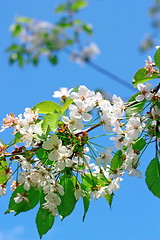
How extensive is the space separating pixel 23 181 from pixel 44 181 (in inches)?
4.9

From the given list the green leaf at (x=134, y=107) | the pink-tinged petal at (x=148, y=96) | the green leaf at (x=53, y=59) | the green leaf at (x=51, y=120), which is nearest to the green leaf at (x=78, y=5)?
the green leaf at (x=53, y=59)

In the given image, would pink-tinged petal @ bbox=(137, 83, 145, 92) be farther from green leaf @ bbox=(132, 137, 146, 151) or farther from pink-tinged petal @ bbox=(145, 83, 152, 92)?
green leaf @ bbox=(132, 137, 146, 151)

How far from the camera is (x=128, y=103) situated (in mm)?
1719

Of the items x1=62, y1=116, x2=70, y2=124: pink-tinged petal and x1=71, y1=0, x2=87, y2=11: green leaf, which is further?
x1=71, y1=0, x2=87, y2=11: green leaf

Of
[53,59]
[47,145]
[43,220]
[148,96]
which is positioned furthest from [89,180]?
[53,59]

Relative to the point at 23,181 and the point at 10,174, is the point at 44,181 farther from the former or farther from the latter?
the point at 10,174

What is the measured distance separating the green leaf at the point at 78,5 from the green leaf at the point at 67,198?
12.8 ft

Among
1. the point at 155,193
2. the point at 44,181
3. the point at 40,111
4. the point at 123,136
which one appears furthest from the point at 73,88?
the point at 155,193

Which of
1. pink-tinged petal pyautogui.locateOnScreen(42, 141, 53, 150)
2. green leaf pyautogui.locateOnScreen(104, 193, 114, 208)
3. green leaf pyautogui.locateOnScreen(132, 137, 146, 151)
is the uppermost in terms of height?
pink-tinged petal pyautogui.locateOnScreen(42, 141, 53, 150)

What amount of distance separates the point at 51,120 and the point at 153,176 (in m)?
0.53

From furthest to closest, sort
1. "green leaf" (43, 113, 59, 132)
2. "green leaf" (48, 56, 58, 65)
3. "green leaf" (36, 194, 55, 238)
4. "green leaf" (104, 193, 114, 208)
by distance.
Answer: "green leaf" (48, 56, 58, 65)
"green leaf" (104, 193, 114, 208)
"green leaf" (36, 194, 55, 238)
"green leaf" (43, 113, 59, 132)

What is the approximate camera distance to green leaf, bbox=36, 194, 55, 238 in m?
1.70

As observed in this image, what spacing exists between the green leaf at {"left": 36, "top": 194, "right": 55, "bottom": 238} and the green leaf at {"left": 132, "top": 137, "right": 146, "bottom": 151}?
19.7 inches

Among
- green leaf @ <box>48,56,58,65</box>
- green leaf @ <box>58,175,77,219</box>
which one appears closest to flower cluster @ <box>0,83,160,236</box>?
green leaf @ <box>58,175,77,219</box>
